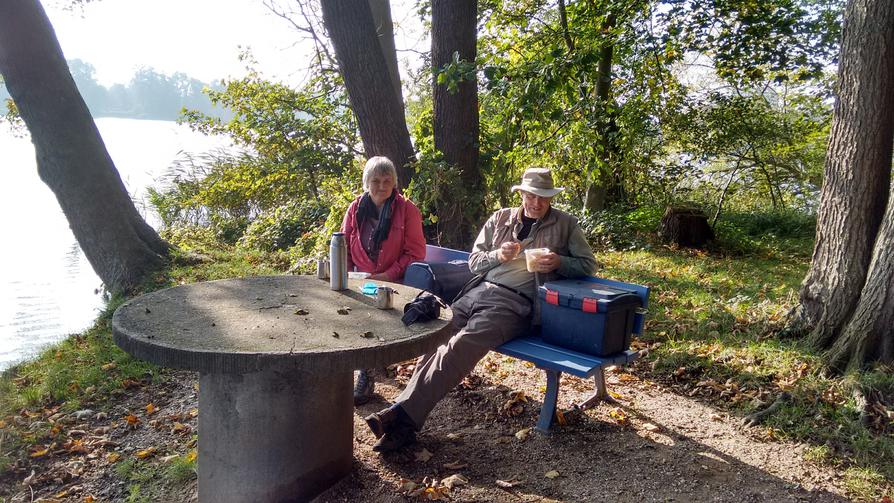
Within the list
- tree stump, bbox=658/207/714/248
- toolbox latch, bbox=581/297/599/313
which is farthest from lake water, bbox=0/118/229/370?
tree stump, bbox=658/207/714/248

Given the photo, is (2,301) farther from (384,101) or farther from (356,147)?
(384,101)

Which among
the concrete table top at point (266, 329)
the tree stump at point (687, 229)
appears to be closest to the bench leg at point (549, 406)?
the concrete table top at point (266, 329)

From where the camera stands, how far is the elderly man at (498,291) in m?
3.42

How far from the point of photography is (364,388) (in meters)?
4.20

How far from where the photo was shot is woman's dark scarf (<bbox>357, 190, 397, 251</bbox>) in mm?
4516

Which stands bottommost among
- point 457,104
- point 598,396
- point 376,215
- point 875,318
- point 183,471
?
point 183,471

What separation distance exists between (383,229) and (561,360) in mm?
1729

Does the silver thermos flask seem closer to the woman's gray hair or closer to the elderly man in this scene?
the elderly man

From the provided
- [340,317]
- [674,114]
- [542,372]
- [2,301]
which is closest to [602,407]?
Answer: [542,372]

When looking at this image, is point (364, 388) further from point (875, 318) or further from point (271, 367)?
point (875, 318)

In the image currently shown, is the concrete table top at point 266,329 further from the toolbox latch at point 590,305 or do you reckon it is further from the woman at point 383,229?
the woman at point 383,229

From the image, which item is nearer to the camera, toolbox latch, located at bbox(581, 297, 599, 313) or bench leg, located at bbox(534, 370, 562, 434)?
toolbox latch, located at bbox(581, 297, 599, 313)

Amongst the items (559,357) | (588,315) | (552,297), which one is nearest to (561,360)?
(559,357)

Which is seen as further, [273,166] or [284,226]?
[284,226]
